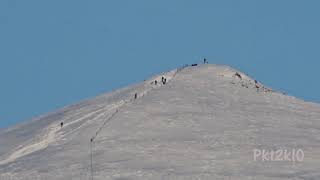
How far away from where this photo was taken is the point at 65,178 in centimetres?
5922

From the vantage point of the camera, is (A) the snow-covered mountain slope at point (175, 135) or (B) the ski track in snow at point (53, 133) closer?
(A) the snow-covered mountain slope at point (175, 135)

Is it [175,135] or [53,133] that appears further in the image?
[53,133]

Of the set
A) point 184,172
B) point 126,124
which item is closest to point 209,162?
point 184,172

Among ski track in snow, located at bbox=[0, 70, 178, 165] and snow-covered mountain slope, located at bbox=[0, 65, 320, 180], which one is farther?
ski track in snow, located at bbox=[0, 70, 178, 165]

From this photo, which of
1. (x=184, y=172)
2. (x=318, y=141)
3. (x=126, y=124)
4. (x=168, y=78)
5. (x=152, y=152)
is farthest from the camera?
(x=168, y=78)

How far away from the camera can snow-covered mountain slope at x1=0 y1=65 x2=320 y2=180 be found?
198ft

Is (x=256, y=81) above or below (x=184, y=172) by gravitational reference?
above

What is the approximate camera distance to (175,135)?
234ft

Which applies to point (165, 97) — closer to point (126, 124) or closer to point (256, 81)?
point (126, 124)

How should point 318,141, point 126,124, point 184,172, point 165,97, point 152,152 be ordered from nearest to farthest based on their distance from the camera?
1. point 184,172
2. point 152,152
3. point 318,141
4. point 126,124
5. point 165,97

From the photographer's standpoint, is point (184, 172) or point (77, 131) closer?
point (184, 172)

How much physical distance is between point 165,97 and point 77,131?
484 inches

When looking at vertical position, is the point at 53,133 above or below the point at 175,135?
above

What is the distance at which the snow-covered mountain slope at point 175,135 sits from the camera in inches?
2372
